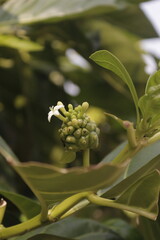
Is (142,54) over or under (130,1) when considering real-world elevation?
under

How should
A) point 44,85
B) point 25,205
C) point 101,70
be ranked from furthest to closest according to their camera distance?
point 44,85 → point 101,70 → point 25,205

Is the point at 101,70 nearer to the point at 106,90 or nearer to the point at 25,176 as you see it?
the point at 106,90

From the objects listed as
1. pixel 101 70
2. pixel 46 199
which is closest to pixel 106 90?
pixel 101 70

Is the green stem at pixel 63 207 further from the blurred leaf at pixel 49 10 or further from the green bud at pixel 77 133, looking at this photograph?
the blurred leaf at pixel 49 10

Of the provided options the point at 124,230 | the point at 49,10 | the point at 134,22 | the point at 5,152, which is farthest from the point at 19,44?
the point at 5,152

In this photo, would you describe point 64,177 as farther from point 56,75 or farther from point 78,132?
point 56,75

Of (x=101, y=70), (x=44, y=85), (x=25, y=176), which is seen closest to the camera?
(x=25, y=176)

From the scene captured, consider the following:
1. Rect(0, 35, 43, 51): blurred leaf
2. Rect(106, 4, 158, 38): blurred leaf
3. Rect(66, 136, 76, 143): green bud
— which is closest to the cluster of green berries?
Rect(66, 136, 76, 143): green bud

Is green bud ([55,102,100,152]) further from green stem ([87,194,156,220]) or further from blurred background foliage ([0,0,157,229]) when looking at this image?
blurred background foliage ([0,0,157,229])
